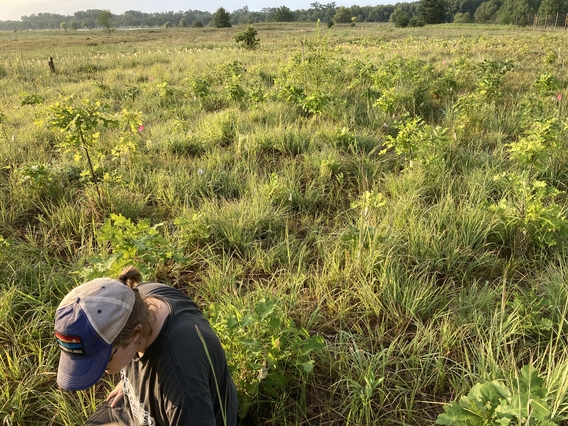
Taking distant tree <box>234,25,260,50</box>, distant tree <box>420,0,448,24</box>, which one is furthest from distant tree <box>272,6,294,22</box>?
distant tree <box>234,25,260,50</box>

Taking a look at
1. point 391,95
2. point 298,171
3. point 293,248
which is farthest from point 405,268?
point 391,95

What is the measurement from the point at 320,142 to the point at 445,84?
3.15 meters

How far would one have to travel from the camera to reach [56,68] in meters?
10.9

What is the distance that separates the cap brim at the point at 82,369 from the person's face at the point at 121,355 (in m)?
0.03

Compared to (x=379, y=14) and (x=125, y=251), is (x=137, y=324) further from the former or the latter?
(x=379, y=14)

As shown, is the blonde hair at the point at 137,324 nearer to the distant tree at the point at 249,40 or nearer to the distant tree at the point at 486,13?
the distant tree at the point at 249,40

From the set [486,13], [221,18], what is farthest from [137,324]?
[486,13]

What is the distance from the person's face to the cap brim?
3 centimetres

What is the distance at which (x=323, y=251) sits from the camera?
2721 mm

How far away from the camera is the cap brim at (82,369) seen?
4.05 feet

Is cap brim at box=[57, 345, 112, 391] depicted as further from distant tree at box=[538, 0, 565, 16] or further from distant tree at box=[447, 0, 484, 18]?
distant tree at box=[447, 0, 484, 18]

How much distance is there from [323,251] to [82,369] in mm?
1793

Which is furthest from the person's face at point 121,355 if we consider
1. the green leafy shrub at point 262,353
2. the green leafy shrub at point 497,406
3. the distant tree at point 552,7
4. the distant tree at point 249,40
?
the distant tree at point 552,7

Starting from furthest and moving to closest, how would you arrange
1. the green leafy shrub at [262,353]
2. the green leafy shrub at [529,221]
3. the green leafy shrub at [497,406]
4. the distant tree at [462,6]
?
1. the distant tree at [462,6]
2. the green leafy shrub at [529,221]
3. the green leafy shrub at [262,353]
4. the green leafy shrub at [497,406]
